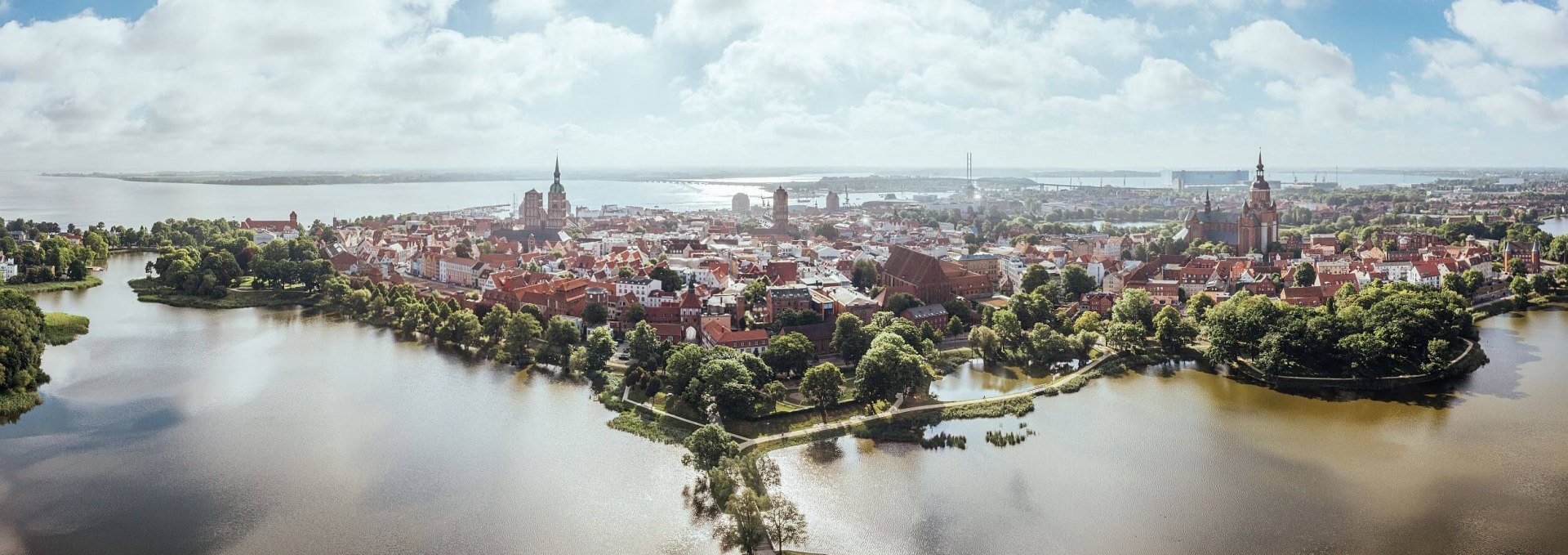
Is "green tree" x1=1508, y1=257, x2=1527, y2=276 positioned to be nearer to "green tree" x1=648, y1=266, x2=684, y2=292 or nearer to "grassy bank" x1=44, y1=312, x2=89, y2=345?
→ "green tree" x1=648, y1=266, x2=684, y2=292

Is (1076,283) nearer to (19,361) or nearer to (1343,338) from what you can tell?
(1343,338)

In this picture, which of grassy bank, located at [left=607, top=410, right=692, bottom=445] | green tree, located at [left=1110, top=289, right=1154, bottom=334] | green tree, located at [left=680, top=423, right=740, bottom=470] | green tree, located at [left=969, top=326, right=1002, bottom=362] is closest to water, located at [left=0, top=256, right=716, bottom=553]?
grassy bank, located at [left=607, top=410, right=692, bottom=445]

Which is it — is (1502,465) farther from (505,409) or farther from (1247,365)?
(505,409)

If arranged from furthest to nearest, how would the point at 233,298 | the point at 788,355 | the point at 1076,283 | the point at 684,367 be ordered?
1. the point at 233,298
2. the point at 1076,283
3. the point at 788,355
4. the point at 684,367

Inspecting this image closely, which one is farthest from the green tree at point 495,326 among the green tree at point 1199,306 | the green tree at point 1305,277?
the green tree at point 1305,277

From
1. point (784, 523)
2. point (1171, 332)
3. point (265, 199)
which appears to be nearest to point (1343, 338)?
point (1171, 332)

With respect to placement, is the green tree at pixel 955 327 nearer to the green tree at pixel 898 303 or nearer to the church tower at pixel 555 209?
the green tree at pixel 898 303

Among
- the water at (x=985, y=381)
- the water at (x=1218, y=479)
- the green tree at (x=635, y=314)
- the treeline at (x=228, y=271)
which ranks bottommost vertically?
the water at (x=1218, y=479)
